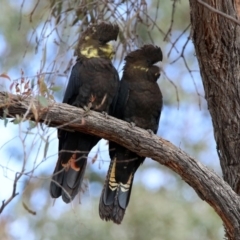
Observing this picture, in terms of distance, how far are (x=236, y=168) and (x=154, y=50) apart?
0.88 metres

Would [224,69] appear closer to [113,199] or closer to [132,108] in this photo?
[132,108]

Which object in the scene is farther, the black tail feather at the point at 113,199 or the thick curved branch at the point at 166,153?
the black tail feather at the point at 113,199

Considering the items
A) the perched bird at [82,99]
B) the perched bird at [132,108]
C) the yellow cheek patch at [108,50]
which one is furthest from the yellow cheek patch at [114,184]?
the yellow cheek patch at [108,50]

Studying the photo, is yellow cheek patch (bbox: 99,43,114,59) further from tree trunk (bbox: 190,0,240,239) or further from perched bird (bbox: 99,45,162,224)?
tree trunk (bbox: 190,0,240,239)

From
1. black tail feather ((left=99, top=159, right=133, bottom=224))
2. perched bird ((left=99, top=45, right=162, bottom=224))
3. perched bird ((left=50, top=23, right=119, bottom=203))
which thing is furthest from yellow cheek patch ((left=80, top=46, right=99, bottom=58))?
black tail feather ((left=99, top=159, right=133, bottom=224))

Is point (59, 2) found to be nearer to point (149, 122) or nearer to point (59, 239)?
point (149, 122)

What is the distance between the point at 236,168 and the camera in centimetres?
320

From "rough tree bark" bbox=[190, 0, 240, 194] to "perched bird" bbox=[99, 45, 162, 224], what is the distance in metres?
0.47

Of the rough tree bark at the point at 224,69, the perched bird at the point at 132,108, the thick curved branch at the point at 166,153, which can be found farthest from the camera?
the perched bird at the point at 132,108

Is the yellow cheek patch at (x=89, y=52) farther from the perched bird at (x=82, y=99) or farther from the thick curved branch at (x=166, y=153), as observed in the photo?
the thick curved branch at (x=166, y=153)

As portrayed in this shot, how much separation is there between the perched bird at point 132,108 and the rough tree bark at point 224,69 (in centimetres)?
47

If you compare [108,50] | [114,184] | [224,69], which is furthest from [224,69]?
[114,184]

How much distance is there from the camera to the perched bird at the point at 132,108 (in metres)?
3.59

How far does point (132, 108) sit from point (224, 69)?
61 centimetres
